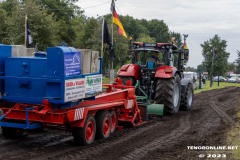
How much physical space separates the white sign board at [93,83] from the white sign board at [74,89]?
0.76 feet

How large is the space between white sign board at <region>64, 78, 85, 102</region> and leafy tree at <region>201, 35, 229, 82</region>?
54182 millimetres

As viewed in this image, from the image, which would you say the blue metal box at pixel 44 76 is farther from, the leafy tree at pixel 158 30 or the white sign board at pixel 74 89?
the leafy tree at pixel 158 30

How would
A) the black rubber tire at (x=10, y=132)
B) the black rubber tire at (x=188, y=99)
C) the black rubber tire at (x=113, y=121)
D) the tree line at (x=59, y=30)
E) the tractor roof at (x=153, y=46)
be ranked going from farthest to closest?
the tree line at (x=59, y=30) < the black rubber tire at (x=188, y=99) < the tractor roof at (x=153, y=46) < the black rubber tire at (x=113, y=121) < the black rubber tire at (x=10, y=132)

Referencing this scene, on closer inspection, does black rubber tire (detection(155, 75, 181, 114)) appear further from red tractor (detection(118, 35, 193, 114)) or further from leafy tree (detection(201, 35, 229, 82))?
leafy tree (detection(201, 35, 229, 82))

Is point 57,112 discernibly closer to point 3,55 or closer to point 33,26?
point 3,55

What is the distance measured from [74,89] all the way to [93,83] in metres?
0.91

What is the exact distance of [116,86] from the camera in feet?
39.4

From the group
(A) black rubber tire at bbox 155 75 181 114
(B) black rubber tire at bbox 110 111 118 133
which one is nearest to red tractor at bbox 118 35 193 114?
(A) black rubber tire at bbox 155 75 181 114

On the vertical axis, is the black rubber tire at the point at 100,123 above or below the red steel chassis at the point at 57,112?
below

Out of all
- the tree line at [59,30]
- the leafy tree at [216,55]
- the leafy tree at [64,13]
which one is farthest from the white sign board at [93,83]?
the leafy tree at [216,55]

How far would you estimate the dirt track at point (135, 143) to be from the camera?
26.6ft

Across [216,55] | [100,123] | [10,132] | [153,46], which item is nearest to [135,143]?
[100,123]

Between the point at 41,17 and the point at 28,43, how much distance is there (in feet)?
36.9

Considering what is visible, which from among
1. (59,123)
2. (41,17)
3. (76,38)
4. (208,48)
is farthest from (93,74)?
(208,48)
